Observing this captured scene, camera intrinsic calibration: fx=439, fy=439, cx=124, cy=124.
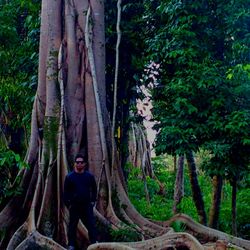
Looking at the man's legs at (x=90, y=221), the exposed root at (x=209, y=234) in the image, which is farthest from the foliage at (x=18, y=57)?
the exposed root at (x=209, y=234)

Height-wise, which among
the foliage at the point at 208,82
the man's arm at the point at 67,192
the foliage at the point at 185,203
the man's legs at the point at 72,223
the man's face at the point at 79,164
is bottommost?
the foliage at the point at 185,203

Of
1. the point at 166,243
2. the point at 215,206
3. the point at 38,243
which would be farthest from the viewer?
the point at 215,206

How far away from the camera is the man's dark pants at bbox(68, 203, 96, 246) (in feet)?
17.6

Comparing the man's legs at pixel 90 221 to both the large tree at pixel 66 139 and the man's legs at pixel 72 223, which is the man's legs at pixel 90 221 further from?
the large tree at pixel 66 139

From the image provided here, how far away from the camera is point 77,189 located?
5.33 meters

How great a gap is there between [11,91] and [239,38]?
443 centimetres

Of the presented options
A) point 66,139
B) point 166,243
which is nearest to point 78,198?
point 166,243

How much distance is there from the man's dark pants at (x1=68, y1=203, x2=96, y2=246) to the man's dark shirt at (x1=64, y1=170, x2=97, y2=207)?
0.07 meters

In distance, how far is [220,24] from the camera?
6.51 metres

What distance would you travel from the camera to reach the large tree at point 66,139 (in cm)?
589

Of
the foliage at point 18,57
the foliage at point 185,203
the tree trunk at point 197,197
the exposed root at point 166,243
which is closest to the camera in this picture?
the exposed root at point 166,243

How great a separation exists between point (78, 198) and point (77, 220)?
316 millimetres

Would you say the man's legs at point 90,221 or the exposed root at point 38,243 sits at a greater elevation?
the man's legs at point 90,221

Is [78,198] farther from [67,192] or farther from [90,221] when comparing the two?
A: [90,221]
